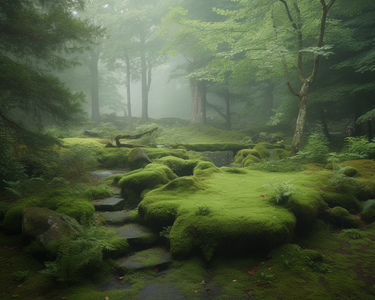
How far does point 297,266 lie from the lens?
3385mm

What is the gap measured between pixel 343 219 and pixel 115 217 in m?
5.17

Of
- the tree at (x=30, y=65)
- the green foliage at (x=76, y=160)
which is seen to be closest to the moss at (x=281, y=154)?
the green foliage at (x=76, y=160)

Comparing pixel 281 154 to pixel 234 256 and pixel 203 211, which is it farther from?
pixel 234 256

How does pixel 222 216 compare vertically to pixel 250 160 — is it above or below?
below

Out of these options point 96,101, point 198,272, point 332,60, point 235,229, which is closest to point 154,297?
point 198,272

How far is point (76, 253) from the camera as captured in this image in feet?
10.9

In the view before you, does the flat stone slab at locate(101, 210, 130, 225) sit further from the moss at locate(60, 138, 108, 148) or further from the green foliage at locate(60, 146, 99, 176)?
the moss at locate(60, 138, 108, 148)

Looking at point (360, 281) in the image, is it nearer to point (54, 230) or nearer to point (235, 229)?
point (235, 229)

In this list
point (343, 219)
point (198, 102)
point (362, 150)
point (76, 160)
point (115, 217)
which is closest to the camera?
point (343, 219)

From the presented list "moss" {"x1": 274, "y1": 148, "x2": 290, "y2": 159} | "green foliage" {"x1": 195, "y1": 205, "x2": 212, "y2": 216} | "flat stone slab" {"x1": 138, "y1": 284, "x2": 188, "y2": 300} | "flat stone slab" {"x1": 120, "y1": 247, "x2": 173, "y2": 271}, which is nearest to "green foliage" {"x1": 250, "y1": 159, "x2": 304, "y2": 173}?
"moss" {"x1": 274, "y1": 148, "x2": 290, "y2": 159}

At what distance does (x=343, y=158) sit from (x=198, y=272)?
8.11 m

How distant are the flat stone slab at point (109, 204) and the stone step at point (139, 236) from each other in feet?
3.46

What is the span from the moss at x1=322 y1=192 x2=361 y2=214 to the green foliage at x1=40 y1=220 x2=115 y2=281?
5.24m

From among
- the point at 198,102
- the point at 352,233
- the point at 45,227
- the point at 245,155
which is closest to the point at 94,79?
the point at 198,102
